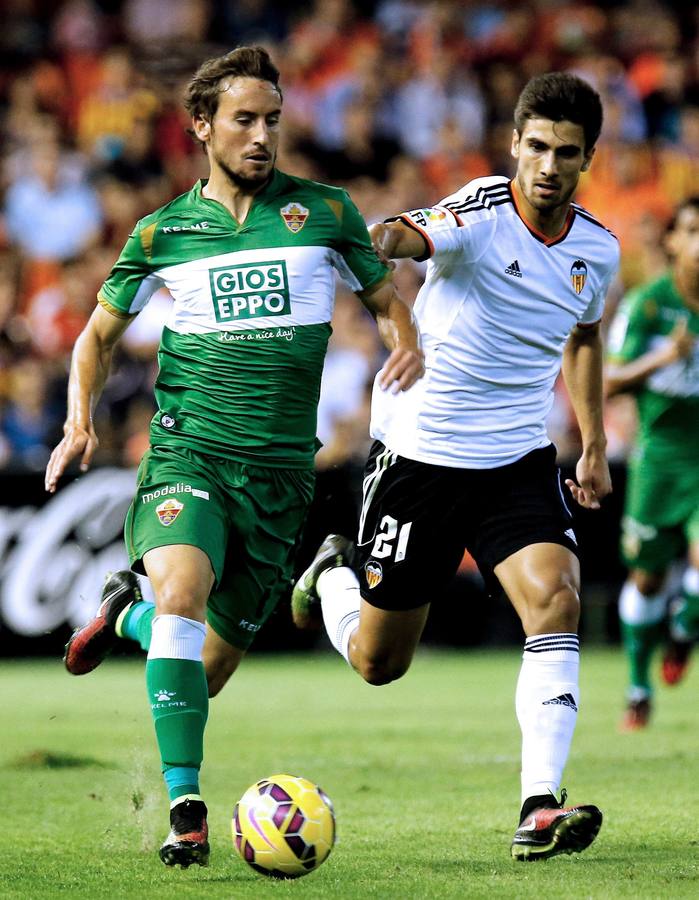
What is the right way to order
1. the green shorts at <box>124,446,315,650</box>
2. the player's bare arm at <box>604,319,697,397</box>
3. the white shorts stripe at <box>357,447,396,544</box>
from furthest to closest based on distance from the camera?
the player's bare arm at <box>604,319,697,397</box>, the white shorts stripe at <box>357,447,396,544</box>, the green shorts at <box>124,446,315,650</box>

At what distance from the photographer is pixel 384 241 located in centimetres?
564

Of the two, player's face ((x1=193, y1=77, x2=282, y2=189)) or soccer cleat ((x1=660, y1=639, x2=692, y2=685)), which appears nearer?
player's face ((x1=193, y1=77, x2=282, y2=189))

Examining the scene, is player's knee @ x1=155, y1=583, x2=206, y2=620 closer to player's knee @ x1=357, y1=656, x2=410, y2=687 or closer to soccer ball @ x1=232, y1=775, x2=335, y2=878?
soccer ball @ x1=232, y1=775, x2=335, y2=878

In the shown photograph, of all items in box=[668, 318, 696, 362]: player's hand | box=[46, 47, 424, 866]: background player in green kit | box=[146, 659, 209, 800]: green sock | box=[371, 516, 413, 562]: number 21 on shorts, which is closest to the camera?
box=[146, 659, 209, 800]: green sock

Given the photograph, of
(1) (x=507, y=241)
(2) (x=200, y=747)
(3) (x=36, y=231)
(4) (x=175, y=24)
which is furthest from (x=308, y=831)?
(4) (x=175, y=24)

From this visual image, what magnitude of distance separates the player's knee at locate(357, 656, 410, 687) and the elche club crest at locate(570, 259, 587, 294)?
1.62 meters

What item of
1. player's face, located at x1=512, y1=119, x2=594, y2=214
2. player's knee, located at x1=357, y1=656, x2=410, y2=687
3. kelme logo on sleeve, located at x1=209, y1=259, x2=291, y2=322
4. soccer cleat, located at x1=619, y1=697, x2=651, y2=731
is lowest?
soccer cleat, located at x1=619, y1=697, x2=651, y2=731

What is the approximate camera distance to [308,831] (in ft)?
16.1

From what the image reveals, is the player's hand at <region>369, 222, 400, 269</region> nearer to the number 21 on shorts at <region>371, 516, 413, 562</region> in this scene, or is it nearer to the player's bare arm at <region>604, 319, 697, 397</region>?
the number 21 on shorts at <region>371, 516, 413, 562</region>

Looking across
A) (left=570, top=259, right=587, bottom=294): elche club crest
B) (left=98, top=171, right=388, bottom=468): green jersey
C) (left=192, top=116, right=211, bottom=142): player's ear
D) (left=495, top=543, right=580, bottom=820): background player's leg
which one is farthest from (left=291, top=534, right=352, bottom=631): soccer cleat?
(left=192, top=116, right=211, bottom=142): player's ear

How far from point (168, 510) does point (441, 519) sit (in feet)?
3.55

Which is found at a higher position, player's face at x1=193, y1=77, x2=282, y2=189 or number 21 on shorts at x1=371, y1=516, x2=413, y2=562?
player's face at x1=193, y1=77, x2=282, y2=189

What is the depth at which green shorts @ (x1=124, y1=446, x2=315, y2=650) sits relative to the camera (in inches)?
218

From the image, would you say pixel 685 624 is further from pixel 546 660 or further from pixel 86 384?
pixel 86 384
